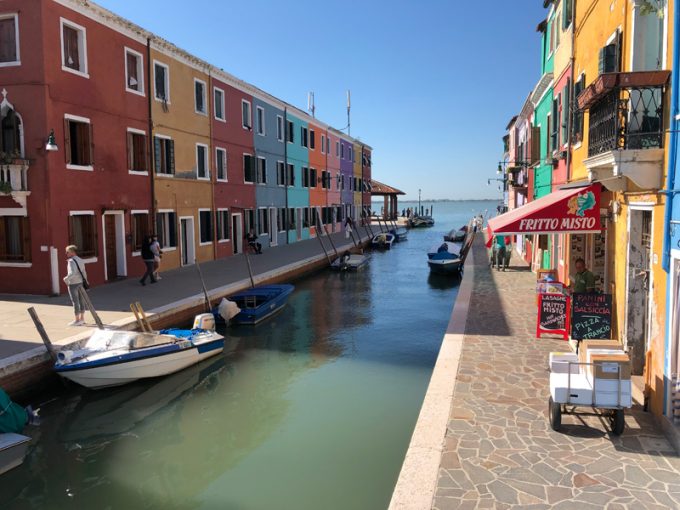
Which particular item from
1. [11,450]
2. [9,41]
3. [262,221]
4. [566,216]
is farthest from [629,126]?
[262,221]

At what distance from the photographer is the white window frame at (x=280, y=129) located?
3331 cm

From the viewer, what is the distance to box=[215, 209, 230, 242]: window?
2538 centimetres

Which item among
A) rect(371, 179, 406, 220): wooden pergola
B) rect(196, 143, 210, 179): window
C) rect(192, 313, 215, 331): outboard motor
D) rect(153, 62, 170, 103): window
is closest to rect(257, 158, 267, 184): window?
rect(196, 143, 210, 179): window

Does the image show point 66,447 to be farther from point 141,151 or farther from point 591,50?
point 141,151

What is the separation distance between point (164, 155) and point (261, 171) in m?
10.4

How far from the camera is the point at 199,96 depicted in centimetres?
2367

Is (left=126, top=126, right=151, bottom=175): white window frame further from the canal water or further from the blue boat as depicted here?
the canal water

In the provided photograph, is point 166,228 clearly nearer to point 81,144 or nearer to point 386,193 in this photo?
point 81,144

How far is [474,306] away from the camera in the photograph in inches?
564

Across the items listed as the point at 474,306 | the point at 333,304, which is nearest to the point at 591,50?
the point at 474,306

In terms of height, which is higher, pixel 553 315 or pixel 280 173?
pixel 280 173

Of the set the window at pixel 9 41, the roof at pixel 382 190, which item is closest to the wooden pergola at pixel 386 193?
the roof at pixel 382 190

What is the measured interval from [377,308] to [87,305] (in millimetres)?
9401

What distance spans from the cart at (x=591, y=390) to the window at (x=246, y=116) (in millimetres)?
24305
